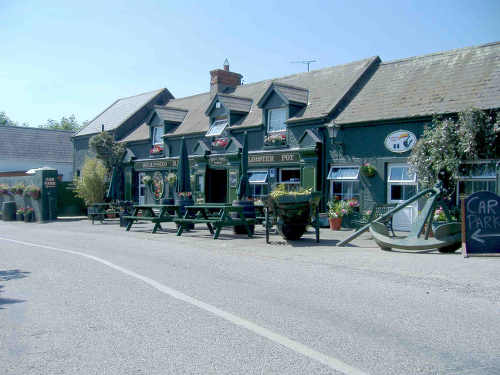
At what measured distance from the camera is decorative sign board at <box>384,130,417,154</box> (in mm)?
16906

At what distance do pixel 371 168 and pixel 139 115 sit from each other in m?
20.0

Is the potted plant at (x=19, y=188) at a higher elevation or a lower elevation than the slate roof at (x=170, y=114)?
lower

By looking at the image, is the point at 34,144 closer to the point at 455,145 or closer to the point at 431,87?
the point at 431,87

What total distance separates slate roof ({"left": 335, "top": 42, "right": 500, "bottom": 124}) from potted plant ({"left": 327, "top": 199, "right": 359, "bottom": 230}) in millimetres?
3097

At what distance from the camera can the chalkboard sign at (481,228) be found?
995cm

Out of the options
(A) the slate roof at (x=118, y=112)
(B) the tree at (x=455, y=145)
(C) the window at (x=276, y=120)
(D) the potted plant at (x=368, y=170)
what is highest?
(A) the slate roof at (x=118, y=112)

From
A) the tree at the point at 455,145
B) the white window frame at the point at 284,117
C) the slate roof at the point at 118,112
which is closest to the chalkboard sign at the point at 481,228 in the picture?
the tree at the point at 455,145

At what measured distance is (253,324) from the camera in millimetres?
5391

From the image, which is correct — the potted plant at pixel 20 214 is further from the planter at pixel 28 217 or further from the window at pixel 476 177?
the window at pixel 476 177

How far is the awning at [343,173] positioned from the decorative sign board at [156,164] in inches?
419

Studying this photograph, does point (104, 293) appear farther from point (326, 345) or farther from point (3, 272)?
point (326, 345)

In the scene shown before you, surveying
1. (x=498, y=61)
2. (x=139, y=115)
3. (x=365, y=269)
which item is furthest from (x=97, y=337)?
(x=139, y=115)

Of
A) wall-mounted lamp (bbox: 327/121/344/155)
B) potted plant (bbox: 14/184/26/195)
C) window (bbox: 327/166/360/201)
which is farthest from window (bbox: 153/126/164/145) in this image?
window (bbox: 327/166/360/201)

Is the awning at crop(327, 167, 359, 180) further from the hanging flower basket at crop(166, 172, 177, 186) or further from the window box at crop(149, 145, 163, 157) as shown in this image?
the window box at crop(149, 145, 163, 157)
